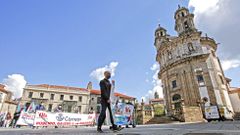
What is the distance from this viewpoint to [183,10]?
35.4 meters

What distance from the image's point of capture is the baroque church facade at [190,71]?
25.8m

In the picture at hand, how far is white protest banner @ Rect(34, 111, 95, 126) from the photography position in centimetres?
1256

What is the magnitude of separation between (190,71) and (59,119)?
23.6 meters

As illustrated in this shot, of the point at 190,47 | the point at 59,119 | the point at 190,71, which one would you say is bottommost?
the point at 59,119

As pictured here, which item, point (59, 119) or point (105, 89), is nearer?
point (105, 89)

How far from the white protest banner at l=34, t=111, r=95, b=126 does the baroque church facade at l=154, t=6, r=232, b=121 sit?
1421cm

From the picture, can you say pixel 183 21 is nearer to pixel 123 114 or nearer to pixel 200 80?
pixel 200 80

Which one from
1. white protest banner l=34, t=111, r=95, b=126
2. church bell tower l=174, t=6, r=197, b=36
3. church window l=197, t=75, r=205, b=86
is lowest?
white protest banner l=34, t=111, r=95, b=126

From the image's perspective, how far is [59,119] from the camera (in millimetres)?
13742

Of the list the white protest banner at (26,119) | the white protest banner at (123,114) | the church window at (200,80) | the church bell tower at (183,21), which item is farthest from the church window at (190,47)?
the white protest banner at (26,119)

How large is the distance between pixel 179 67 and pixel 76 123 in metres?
22.2

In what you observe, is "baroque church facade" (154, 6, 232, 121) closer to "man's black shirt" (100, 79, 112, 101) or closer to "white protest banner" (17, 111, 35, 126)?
"white protest banner" (17, 111, 35, 126)

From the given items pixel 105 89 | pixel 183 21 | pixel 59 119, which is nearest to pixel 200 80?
pixel 183 21

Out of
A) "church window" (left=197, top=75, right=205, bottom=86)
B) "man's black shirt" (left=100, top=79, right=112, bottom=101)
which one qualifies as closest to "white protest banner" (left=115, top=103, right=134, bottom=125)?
"man's black shirt" (left=100, top=79, right=112, bottom=101)
